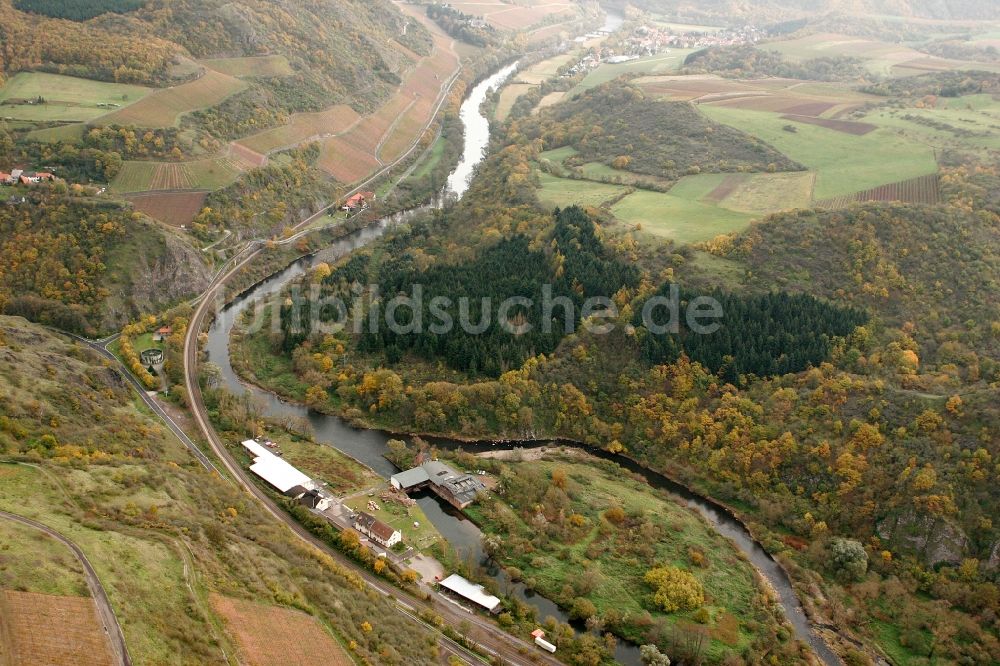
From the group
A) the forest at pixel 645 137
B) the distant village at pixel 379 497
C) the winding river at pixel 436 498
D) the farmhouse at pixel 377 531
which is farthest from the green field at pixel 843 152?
the farmhouse at pixel 377 531

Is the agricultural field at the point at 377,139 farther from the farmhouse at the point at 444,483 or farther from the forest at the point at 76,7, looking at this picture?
the farmhouse at the point at 444,483

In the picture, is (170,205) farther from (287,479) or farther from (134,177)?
(287,479)

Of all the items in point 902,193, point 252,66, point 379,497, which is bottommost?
point 379,497

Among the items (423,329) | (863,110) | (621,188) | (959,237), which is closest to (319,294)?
(423,329)

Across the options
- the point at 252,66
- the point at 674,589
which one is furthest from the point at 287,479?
the point at 252,66

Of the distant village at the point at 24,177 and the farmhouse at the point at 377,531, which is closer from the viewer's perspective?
the farmhouse at the point at 377,531

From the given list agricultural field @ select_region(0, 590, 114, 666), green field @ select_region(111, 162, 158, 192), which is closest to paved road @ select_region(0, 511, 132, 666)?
agricultural field @ select_region(0, 590, 114, 666)
